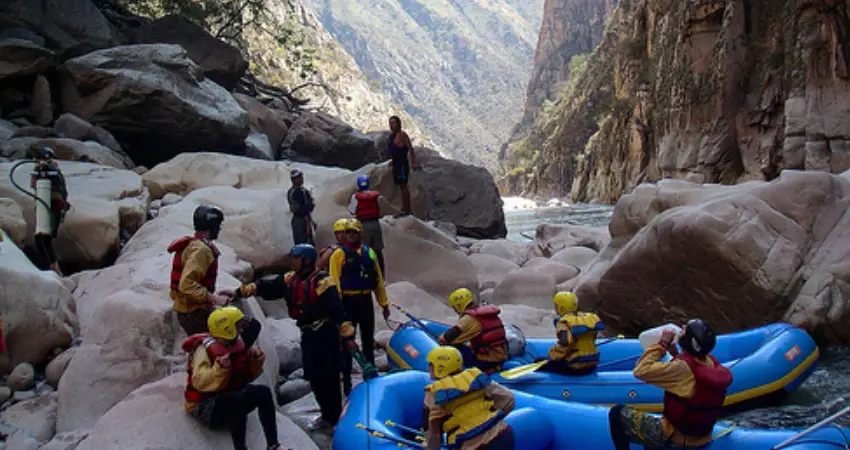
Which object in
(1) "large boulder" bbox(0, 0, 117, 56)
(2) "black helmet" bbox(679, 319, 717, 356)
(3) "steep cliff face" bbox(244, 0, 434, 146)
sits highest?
(1) "large boulder" bbox(0, 0, 117, 56)

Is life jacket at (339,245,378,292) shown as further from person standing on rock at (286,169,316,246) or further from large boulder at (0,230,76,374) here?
person standing on rock at (286,169,316,246)

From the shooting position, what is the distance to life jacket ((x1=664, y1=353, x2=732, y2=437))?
12.8ft

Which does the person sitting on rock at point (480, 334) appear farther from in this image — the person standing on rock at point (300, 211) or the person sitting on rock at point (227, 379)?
the person standing on rock at point (300, 211)

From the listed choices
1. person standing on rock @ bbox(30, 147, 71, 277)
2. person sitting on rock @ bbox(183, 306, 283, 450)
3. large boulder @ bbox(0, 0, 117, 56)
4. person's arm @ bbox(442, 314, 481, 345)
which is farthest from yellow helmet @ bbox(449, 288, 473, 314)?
large boulder @ bbox(0, 0, 117, 56)

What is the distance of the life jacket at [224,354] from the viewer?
4.01 metres

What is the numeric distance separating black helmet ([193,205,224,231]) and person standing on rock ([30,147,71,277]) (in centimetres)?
345

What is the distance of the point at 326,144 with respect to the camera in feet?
62.1

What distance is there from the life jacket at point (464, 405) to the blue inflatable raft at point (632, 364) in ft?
7.16

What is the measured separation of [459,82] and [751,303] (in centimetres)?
19345

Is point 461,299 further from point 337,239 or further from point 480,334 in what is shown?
point 337,239

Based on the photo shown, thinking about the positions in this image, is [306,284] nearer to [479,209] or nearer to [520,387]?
[520,387]

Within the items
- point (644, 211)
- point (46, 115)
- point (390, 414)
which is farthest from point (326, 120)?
point (390, 414)

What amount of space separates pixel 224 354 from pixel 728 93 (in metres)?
30.3

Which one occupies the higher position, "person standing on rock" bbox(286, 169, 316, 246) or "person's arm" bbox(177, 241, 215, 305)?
"person's arm" bbox(177, 241, 215, 305)
